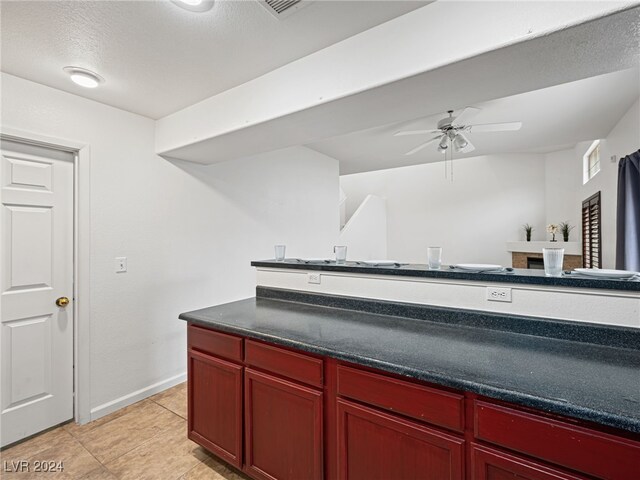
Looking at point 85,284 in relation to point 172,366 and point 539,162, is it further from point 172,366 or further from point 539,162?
point 539,162

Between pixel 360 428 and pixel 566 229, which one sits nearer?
pixel 360 428

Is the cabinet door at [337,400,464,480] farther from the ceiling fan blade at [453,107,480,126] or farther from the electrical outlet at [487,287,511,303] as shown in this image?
the ceiling fan blade at [453,107,480,126]

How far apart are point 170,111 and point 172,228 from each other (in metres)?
1.03

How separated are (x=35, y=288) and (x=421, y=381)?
2.65 metres

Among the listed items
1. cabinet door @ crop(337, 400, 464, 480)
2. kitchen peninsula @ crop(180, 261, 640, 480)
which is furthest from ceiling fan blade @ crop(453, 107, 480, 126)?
cabinet door @ crop(337, 400, 464, 480)

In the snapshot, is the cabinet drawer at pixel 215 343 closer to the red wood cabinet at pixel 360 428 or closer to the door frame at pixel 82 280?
the red wood cabinet at pixel 360 428

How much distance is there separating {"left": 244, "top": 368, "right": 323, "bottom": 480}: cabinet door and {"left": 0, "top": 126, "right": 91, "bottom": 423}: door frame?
1561 mm

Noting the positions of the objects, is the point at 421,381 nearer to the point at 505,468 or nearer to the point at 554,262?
the point at 505,468

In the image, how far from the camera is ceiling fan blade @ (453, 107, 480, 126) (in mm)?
2758

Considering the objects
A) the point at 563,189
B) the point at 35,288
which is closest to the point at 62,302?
the point at 35,288

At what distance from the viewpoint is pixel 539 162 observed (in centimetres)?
686

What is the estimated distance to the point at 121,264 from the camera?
2553 mm

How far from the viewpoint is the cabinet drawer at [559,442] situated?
859mm

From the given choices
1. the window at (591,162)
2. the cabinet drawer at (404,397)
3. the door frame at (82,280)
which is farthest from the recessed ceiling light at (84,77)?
the window at (591,162)
